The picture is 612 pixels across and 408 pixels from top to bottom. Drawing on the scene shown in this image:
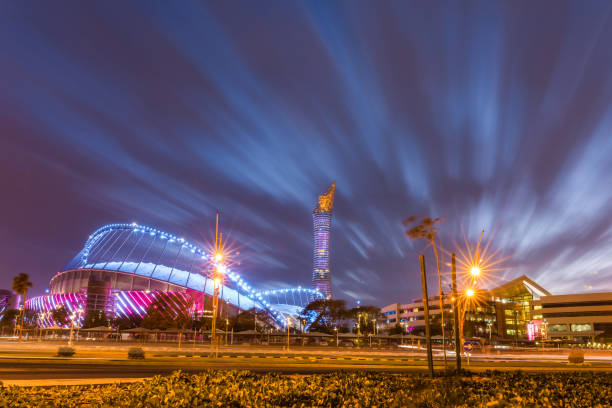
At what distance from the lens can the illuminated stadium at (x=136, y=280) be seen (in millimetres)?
133375

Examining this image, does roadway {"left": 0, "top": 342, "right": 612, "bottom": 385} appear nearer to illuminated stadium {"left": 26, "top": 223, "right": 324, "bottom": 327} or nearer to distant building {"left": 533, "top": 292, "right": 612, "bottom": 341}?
illuminated stadium {"left": 26, "top": 223, "right": 324, "bottom": 327}

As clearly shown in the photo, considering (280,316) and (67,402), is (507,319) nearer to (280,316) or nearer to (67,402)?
(280,316)

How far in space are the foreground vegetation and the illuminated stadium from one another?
390 feet

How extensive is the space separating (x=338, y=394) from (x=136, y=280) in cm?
14323

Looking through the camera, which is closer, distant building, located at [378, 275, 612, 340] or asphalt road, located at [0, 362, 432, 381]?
asphalt road, located at [0, 362, 432, 381]

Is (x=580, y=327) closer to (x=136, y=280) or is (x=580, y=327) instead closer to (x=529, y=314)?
(x=529, y=314)

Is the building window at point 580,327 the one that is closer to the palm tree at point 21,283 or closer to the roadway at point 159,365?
the roadway at point 159,365

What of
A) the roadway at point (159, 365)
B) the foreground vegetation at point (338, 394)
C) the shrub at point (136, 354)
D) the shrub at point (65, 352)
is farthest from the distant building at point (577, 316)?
the foreground vegetation at point (338, 394)

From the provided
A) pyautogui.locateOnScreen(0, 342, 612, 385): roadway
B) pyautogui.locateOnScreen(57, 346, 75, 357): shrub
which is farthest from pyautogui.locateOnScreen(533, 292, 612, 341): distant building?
pyautogui.locateOnScreen(57, 346, 75, 357): shrub

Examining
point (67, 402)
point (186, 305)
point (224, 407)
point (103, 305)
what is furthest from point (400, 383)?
point (103, 305)

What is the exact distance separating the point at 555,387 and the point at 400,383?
4011 millimetres

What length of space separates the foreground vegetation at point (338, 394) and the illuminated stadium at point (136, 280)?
11888 cm

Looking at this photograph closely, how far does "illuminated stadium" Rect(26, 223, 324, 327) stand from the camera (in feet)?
438

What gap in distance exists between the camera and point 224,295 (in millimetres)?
153125
